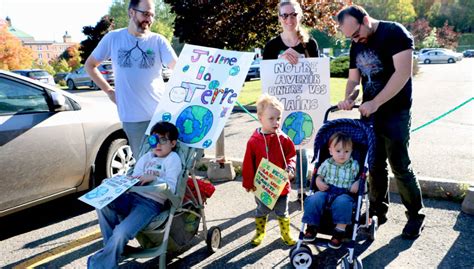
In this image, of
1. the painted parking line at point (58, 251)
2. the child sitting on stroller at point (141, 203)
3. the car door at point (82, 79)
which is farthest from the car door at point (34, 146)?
the car door at point (82, 79)

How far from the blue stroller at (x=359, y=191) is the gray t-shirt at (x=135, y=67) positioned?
5.45 feet

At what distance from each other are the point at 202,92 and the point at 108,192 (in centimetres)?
125

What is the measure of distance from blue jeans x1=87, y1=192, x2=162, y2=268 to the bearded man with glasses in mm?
779

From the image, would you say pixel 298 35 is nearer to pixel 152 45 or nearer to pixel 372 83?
pixel 372 83

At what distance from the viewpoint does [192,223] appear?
3.46m

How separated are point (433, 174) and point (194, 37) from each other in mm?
4552

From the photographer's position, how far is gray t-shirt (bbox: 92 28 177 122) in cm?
374

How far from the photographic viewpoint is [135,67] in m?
3.74

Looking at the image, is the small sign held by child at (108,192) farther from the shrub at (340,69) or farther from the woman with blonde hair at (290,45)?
the shrub at (340,69)

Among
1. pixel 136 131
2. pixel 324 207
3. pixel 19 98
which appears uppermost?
pixel 19 98

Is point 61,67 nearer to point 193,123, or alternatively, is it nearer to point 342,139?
point 193,123

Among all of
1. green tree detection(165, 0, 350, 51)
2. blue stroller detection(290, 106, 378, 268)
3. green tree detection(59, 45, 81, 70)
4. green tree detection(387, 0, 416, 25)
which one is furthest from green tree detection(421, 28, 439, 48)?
blue stroller detection(290, 106, 378, 268)

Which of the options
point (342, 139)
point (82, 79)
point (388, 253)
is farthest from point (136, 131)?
point (82, 79)

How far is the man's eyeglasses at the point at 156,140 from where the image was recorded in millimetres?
3299
